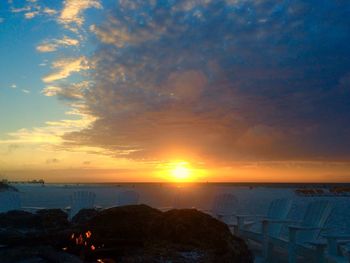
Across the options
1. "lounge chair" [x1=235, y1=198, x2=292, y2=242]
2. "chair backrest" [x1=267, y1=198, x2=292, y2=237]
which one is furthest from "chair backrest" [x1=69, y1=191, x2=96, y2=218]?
"chair backrest" [x1=267, y1=198, x2=292, y2=237]

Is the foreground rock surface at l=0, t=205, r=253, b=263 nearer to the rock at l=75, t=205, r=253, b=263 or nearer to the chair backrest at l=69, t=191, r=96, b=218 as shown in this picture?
the rock at l=75, t=205, r=253, b=263

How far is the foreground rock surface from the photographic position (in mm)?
2908

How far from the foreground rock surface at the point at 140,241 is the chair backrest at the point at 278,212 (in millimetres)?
5079

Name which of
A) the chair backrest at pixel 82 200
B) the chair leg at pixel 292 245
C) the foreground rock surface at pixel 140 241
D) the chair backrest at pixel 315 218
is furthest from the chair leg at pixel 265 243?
the foreground rock surface at pixel 140 241

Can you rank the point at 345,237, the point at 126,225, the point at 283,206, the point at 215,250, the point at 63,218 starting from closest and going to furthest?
the point at 215,250
the point at 126,225
the point at 63,218
the point at 345,237
the point at 283,206

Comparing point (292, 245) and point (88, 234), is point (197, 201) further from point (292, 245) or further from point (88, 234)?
point (88, 234)

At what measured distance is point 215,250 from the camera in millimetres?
2982

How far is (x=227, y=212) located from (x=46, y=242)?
7.12 metres

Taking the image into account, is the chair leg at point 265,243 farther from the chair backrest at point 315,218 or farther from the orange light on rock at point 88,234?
the orange light on rock at point 88,234

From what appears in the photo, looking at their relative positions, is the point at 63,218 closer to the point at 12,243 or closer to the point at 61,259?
the point at 12,243

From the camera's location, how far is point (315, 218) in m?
7.09

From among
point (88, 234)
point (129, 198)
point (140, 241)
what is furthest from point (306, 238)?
point (129, 198)

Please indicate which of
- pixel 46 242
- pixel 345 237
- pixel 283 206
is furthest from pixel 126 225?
pixel 283 206

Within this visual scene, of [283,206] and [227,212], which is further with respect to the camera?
[227,212]
